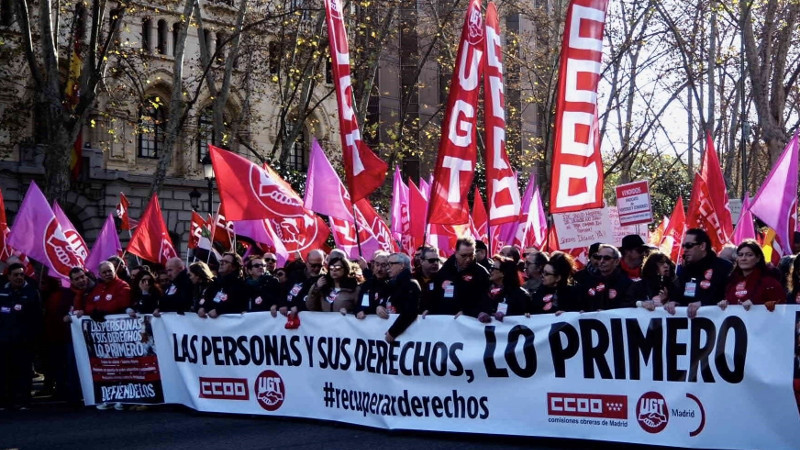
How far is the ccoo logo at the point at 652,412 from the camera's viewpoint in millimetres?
8773

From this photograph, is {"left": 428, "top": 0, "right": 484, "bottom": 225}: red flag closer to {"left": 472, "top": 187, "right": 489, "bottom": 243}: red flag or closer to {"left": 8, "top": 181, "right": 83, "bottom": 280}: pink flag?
{"left": 8, "top": 181, "right": 83, "bottom": 280}: pink flag

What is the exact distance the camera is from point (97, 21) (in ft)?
67.8

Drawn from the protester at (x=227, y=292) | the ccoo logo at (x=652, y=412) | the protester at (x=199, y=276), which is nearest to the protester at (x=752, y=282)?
the ccoo logo at (x=652, y=412)

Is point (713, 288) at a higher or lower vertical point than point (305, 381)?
higher

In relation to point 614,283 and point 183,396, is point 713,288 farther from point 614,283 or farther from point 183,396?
point 183,396

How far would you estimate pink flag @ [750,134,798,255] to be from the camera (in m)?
12.8

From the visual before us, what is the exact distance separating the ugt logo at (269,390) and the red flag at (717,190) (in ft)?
22.4

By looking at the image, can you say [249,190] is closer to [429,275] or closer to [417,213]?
[429,275]

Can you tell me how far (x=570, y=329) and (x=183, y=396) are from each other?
15.4 ft

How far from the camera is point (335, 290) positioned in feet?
37.1

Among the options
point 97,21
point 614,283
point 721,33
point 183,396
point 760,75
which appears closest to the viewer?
point 614,283

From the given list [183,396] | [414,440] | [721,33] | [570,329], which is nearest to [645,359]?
[570,329]

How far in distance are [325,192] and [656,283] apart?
568cm

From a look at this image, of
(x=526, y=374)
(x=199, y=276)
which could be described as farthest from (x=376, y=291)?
(x=199, y=276)
